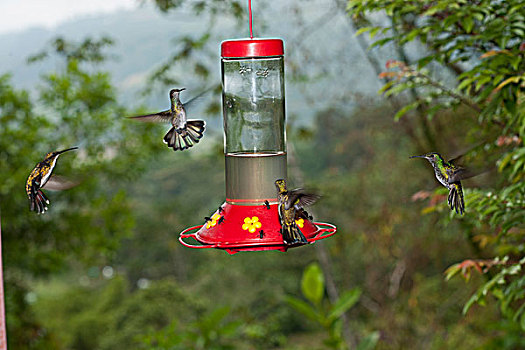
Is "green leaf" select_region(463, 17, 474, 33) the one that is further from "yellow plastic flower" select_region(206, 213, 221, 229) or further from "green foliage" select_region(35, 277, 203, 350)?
"green foliage" select_region(35, 277, 203, 350)

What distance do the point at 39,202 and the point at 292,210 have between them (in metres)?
0.68

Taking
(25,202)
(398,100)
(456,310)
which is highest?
(398,100)

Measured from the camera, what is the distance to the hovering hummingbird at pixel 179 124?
66.5 inches

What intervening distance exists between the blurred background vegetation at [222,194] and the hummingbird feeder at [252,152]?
0.58 m

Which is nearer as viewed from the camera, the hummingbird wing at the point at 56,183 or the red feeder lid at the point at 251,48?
the red feeder lid at the point at 251,48

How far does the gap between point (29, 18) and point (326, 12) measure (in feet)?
12.9

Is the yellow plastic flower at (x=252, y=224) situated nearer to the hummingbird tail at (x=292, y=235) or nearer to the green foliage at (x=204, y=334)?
the hummingbird tail at (x=292, y=235)

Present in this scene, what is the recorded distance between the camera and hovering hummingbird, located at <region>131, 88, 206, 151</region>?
1.69 meters

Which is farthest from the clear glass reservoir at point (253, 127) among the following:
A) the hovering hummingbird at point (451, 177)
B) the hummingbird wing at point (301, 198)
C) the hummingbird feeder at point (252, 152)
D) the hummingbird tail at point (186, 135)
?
the hovering hummingbird at point (451, 177)

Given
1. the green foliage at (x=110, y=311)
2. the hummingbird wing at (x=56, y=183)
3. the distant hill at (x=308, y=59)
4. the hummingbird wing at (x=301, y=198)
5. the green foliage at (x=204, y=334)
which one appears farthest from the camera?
the green foliage at (x=110, y=311)

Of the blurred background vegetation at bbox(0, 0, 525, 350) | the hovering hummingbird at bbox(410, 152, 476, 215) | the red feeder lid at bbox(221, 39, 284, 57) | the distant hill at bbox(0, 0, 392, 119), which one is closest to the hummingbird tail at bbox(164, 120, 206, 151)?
the red feeder lid at bbox(221, 39, 284, 57)

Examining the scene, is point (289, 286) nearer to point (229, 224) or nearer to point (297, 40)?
point (297, 40)

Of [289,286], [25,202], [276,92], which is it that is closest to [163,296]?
[289,286]

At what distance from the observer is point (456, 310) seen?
5973mm
